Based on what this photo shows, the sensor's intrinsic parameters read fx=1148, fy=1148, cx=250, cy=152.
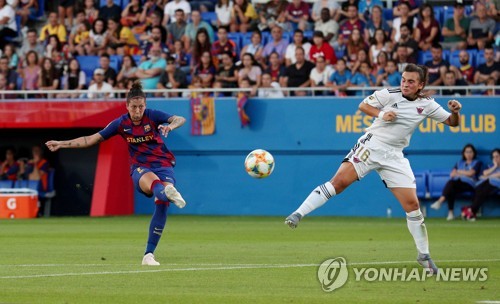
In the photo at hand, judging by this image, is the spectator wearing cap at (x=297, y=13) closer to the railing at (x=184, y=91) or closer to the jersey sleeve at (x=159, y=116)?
the railing at (x=184, y=91)

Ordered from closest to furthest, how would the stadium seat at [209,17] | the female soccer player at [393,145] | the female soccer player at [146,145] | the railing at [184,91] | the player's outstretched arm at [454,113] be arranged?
the player's outstretched arm at [454,113], the female soccer player at [393,145], the female soccer player at [146,145], the railing at [184,91], the stadium seat at [209,17]

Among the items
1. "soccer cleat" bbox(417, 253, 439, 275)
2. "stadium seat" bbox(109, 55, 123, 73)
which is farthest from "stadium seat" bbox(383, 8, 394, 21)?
"soccer cleat" bbox(417, 253, 439, 275)

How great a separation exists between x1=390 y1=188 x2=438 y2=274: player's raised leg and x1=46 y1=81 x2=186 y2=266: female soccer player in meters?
2.65

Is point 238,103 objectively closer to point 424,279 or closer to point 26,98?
point 26,98

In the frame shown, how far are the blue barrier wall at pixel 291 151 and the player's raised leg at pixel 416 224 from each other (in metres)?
12.9

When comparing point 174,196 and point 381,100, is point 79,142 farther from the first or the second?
point 381,100

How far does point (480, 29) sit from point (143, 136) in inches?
559

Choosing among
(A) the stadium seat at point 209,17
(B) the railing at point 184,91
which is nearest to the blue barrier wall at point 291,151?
(B) the railing at point 184,91

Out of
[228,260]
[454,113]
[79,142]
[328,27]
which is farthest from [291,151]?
[454,113]

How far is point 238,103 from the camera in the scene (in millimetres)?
25891

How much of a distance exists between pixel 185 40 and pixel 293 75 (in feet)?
10.3

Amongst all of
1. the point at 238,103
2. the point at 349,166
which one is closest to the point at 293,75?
the point at 238,103

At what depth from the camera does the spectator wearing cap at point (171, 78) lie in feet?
87.1

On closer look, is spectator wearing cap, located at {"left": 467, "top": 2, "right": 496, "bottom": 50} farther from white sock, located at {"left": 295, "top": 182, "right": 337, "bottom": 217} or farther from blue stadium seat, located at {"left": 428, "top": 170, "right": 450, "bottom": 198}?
white sock, located at {"left": 295, "top": 182, "right": 337, "bottom": 217}
